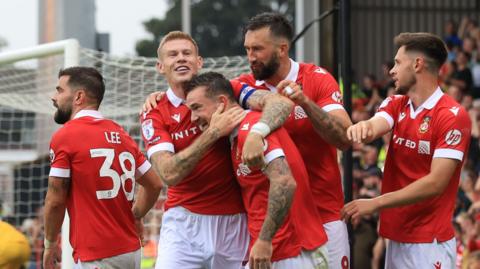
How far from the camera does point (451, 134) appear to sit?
643cm

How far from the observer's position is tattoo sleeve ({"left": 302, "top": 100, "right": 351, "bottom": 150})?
6234mm

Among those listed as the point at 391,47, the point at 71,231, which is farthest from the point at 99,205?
the point at 391,47

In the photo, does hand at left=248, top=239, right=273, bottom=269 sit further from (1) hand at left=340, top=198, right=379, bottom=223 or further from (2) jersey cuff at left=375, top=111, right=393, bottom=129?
(2) jersey cuff at left=375, top=111, right=393, bottom=129

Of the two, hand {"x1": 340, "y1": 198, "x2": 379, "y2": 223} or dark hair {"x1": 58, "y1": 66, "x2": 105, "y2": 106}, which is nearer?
hand {"x1": 340, "y1": 198, "x2": 379, "y2": 223}

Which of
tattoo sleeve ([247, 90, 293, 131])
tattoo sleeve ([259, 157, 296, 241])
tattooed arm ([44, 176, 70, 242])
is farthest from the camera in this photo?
tattooed arm ([44, 176, 70, 242])

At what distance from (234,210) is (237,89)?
0.83 meters

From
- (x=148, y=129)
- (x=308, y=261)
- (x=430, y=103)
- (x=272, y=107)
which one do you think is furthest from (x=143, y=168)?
(x=430, y=103)

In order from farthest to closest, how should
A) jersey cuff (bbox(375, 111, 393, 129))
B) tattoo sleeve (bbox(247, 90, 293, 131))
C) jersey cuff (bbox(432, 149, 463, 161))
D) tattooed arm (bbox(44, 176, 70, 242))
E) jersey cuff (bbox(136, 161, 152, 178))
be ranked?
jersey cuff (bbox(136, 161, 152, 178)), tattooed arm (bbox(44, 176, 70, 242)), jersey cuff (bbox(375, 111, 393, 129)), jersey cuff (bbox(432, 149, 463, 161)), tattoo sleeve (bbox(247, 90, 293, 131))

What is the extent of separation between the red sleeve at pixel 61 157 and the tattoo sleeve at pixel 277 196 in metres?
1.63

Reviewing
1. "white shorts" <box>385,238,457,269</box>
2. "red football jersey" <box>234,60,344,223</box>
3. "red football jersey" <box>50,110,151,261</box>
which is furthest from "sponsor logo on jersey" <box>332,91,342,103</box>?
"red football jersey" <box>50,110,151,261</box>

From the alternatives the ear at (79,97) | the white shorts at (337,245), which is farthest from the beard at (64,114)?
the white shorts at (337,245)

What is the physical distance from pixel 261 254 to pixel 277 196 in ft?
1.13

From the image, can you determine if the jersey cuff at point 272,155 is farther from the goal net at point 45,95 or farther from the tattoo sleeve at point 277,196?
the goal net at point 45,95

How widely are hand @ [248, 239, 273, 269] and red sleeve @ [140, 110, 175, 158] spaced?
43.2 inches
